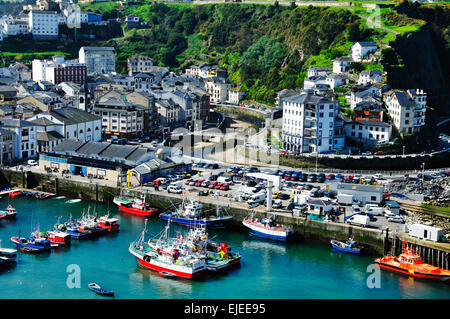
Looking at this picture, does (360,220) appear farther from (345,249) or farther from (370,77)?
(370,77)


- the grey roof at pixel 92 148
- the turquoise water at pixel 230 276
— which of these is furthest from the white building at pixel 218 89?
the turquoise water at pixel 230 276

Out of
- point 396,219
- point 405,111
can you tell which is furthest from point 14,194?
point 405,111

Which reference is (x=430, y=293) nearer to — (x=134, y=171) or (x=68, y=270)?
(x=68, y=270)

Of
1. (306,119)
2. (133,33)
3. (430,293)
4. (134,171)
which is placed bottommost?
(430,293)

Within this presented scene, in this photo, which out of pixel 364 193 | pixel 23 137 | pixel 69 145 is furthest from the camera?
pixel 23 137

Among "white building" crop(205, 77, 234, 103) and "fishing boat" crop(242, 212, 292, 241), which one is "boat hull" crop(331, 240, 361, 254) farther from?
"white building" crop(205, 77, 234, 103)

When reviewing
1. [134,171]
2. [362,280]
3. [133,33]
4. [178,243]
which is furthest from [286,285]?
[133,33]
